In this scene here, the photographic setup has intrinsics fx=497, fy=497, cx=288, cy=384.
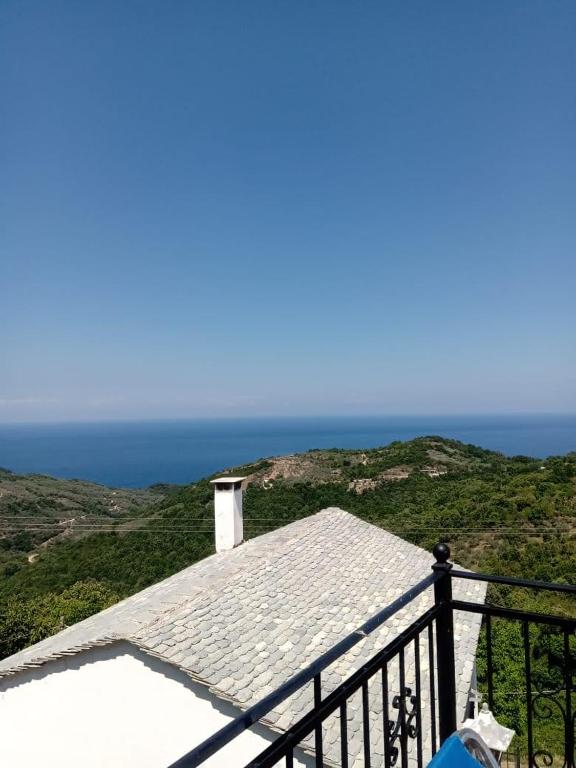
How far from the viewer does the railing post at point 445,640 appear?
90.0 inches

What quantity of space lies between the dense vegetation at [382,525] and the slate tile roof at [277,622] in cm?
355

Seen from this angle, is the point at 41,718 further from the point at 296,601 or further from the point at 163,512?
the point at 163,512

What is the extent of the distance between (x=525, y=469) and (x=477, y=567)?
1113cm

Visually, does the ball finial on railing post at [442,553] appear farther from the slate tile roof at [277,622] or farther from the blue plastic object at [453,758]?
the slate tile roof at [277,622]

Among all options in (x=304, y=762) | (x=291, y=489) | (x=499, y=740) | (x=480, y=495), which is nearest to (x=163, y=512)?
(x=291, y=489)

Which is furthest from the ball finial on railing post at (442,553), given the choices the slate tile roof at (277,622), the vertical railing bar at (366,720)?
the slate tile roof at (277,622)

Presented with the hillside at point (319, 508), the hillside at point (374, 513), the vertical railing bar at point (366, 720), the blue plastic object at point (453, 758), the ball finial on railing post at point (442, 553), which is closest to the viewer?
the blue plastic object at point (453, 758)

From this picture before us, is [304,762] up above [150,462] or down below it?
above

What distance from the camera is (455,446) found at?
34062 millimetres

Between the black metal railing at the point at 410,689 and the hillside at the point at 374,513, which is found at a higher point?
the black metal railing at the point at 410,689

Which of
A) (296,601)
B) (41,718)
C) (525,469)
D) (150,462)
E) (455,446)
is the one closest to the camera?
(41,718)

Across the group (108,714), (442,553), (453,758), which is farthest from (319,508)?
(453,758)

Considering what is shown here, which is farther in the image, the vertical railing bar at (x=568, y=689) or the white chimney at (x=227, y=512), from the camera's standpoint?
the white chimney at (x=227, y=512)

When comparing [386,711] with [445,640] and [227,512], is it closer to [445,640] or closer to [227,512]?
[445,640]
